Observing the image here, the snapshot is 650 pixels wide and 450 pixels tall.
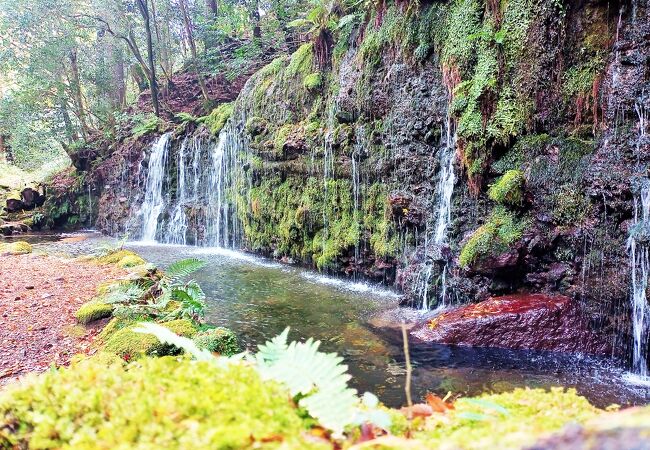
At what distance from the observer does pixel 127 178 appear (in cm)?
2056

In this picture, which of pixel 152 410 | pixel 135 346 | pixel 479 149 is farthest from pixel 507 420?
pixel 479 149

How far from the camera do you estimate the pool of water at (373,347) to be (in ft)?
16.9

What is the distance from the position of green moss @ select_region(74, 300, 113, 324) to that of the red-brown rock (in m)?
4.63

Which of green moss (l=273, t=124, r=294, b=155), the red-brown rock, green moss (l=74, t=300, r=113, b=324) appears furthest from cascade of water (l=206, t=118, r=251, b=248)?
the red-brown rock

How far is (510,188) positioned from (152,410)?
7.01m

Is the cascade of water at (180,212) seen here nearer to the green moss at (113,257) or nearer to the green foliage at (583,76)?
the green moss at (113,257)

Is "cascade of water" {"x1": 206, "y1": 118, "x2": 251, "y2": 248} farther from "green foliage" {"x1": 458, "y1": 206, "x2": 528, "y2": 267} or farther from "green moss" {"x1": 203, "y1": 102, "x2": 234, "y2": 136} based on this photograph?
"green foliage" {"x1": 458, "y1": 206, "x2": 528, "y2": 267}

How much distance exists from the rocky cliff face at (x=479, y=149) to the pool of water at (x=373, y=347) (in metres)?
0.96

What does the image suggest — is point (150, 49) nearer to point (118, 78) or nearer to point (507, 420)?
point (118, 78)

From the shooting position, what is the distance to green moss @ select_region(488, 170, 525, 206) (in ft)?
23.5

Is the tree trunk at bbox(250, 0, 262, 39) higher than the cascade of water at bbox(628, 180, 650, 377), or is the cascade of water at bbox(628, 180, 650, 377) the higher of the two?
the tree trunk at bbox(250, 0, 262, 39)

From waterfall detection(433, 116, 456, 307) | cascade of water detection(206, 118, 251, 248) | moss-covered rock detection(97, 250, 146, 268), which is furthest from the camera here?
cascade of water detection(206, 118, 251, 248)

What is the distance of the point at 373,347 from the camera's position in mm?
6391

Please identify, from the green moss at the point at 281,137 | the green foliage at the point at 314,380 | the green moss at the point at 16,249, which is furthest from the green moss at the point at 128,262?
the green foliage at the point at 314,380
